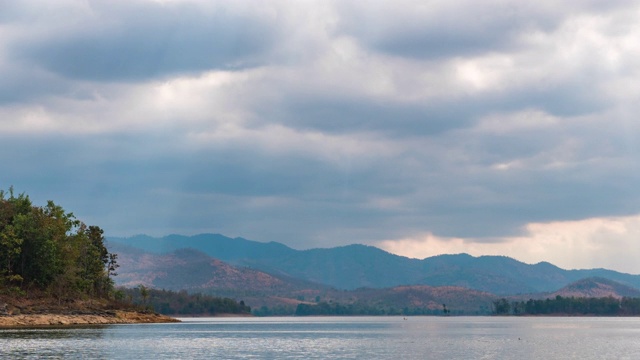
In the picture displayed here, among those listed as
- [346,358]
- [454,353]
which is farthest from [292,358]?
[454,353]

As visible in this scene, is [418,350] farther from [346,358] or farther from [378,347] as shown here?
[346,358]

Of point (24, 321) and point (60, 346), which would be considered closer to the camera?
point (60, 346)

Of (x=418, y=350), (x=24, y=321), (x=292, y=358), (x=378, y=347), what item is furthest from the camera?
(x=24, y=321)

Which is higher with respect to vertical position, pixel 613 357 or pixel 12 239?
pixel 12 239

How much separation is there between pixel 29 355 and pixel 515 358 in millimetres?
62361

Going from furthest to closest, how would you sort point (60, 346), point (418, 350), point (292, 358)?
point (418, 350)
point (60, 346)
point (292, 358)

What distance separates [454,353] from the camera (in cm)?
11681

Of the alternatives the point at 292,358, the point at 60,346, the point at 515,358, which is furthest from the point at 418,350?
the point at 60,346

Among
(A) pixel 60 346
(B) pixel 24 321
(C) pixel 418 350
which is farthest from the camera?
(B) pixel 24 321

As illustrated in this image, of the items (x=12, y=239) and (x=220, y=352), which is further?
(x=12, y=239)

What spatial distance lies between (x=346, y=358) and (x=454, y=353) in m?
19.8

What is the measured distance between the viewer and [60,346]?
381 feet

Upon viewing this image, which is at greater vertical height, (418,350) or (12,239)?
(12,239)

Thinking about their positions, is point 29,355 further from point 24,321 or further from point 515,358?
point 24,321
